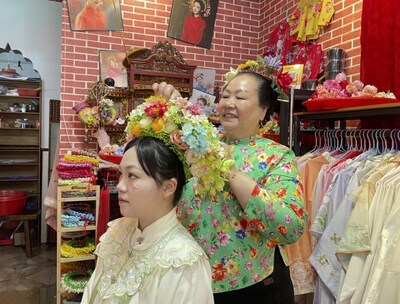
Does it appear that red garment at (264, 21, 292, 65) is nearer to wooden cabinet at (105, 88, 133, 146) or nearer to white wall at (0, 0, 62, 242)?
wooden cabinet at (105, 88, 133, 146)

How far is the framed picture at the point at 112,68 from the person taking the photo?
3619 millimetres

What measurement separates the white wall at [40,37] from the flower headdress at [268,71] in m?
4.46

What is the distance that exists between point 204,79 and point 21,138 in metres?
3.14

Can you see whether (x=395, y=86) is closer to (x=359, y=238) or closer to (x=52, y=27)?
(x=359, y=238)

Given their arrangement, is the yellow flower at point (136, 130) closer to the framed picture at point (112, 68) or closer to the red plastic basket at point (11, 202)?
the framed picture at point (112, 68)

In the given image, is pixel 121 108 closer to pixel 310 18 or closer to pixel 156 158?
pixel 310 18

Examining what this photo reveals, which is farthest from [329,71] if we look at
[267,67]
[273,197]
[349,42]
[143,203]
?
[143,203]

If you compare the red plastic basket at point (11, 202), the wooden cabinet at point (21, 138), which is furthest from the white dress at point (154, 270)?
the wooden cabinet at point (21, 138)

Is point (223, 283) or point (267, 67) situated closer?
point (223, 283)

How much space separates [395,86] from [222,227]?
66.5 inches

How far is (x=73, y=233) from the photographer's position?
2.85 metres

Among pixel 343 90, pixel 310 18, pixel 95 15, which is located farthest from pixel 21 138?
pixel 343 90

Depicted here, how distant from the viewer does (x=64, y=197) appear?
8.97 ft

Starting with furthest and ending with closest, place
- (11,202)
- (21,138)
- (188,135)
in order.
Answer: (21,138)
(11,202)
(188,135)
